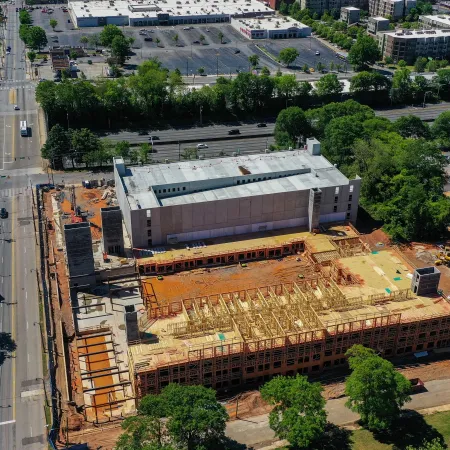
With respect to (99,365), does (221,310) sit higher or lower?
higher

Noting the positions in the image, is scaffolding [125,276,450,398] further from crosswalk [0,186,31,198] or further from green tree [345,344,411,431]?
crosswalk [0,186,31,198]

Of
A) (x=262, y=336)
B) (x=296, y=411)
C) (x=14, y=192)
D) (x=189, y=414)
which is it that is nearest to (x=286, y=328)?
(x=262, y=336)

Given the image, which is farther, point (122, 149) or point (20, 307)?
point (122, 149)

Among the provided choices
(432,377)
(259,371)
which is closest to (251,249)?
(259,371)

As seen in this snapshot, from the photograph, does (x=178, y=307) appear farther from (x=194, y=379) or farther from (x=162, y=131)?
(x=162, y=131)

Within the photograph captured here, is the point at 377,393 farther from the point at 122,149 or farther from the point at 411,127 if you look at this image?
the point at 411,127

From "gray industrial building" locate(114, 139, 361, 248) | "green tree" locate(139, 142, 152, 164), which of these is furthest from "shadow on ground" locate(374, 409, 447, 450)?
"green tree" locate(139, 142, 152, 164)
